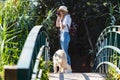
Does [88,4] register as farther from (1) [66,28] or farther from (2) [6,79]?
(2) [6,79]

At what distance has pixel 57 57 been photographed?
8.27 meters

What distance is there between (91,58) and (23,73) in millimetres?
11416

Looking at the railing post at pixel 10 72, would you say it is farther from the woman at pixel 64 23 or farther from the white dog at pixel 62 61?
the woman at pixel 64 23

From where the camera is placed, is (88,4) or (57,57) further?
(88,4)

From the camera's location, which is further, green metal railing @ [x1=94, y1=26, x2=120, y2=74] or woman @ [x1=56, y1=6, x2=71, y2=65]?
woman @ [x1=56, y1=6, x2=71, y2=65]

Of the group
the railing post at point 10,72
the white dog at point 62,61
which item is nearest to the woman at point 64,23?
the white dog at point 62,61

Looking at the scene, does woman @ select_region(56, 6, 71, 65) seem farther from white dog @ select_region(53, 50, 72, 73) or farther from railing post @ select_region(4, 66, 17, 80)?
railing post @ select_region(4, 66, 17, 80)

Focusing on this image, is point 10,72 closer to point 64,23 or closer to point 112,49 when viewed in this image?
point 112,49

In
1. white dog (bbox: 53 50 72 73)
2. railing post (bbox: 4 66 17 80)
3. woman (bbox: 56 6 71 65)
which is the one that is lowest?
railing post (bbox: 4 66 17 80)

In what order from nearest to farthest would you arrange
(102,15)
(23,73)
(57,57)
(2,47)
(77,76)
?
(23,73) → (2,47) → (77,76) → (57,57) → (102,15)

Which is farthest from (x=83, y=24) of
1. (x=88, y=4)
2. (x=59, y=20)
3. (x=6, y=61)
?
(x=6, y=61)

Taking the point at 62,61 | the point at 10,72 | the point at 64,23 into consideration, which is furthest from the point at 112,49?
the point at 10,72

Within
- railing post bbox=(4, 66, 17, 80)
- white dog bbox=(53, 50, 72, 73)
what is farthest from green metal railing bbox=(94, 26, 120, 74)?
railing post bbox=(4, 66, 17, 80)

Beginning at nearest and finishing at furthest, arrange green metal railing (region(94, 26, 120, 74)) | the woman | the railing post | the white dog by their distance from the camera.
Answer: the railing post
green metal railing (region(94, 26, 120, 74))
the white dog
the woman
